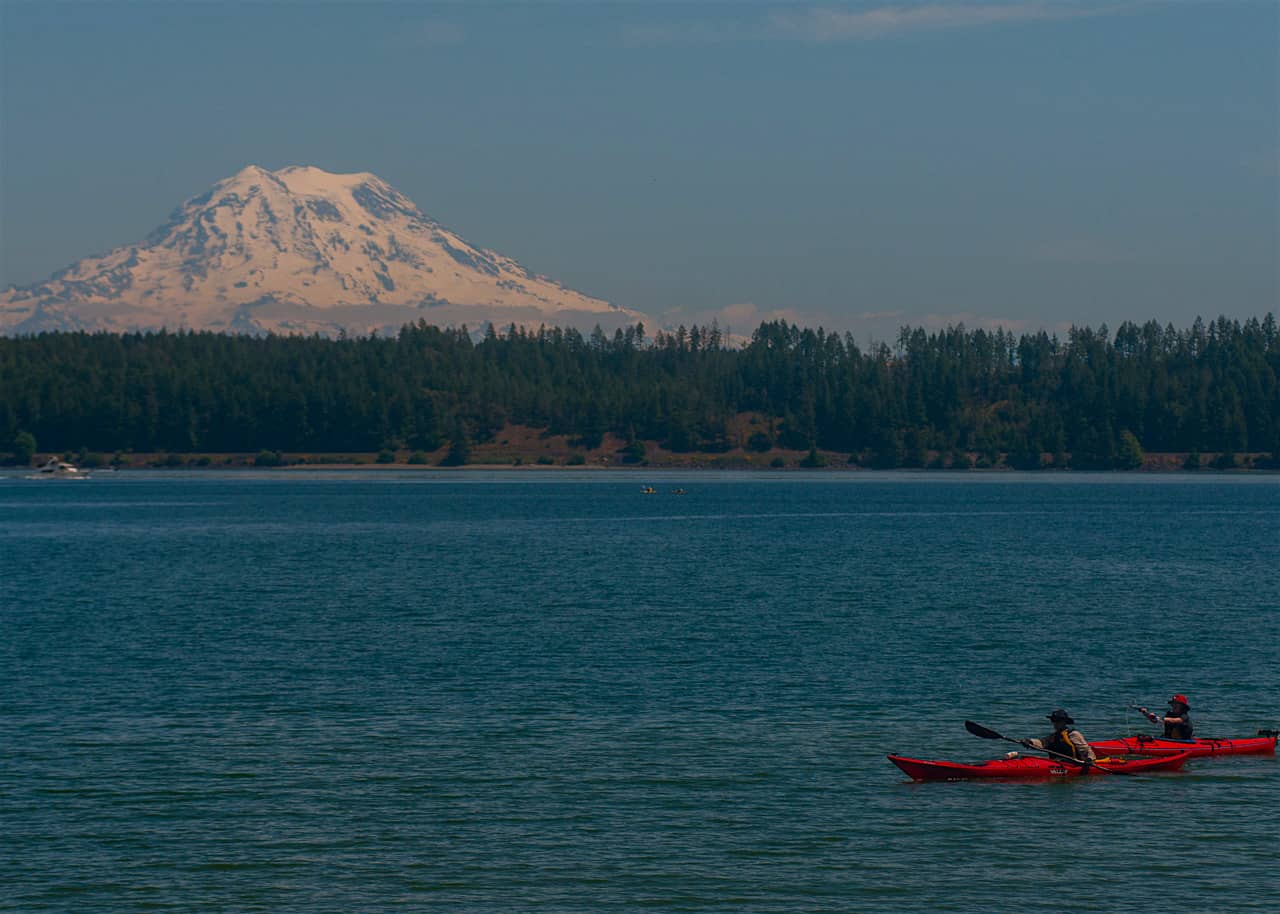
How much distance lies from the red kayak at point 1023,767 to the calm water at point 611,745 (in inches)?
20.8

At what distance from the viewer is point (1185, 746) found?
4900 cm

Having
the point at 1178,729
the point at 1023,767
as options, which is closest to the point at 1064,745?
the point at 1023,767

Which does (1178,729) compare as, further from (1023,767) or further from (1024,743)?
(1023,767)

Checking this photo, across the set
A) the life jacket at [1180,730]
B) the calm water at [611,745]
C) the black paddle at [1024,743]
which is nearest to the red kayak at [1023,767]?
the black paddle at [1024,743]

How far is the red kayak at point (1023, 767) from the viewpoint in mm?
46188

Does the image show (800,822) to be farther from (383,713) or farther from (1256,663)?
(1256,663)

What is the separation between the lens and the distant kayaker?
47594mm

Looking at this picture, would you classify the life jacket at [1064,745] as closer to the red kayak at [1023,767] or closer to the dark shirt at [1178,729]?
the red kayak at [1023,767]

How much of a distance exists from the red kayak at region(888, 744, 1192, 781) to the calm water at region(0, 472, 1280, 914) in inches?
20.8

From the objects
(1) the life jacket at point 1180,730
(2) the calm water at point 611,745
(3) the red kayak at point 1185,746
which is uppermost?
(1) the life jacket at point 1180,730

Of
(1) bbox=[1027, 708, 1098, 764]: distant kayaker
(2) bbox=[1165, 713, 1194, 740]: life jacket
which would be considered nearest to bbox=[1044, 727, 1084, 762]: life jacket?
(1) bbox=[1027, 708, 1098, 764]: distant kayaker

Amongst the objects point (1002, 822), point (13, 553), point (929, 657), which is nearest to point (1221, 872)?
point (1002, 822)

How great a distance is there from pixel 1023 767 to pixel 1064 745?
1.56 meters

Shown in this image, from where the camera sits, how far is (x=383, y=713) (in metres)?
56.4
